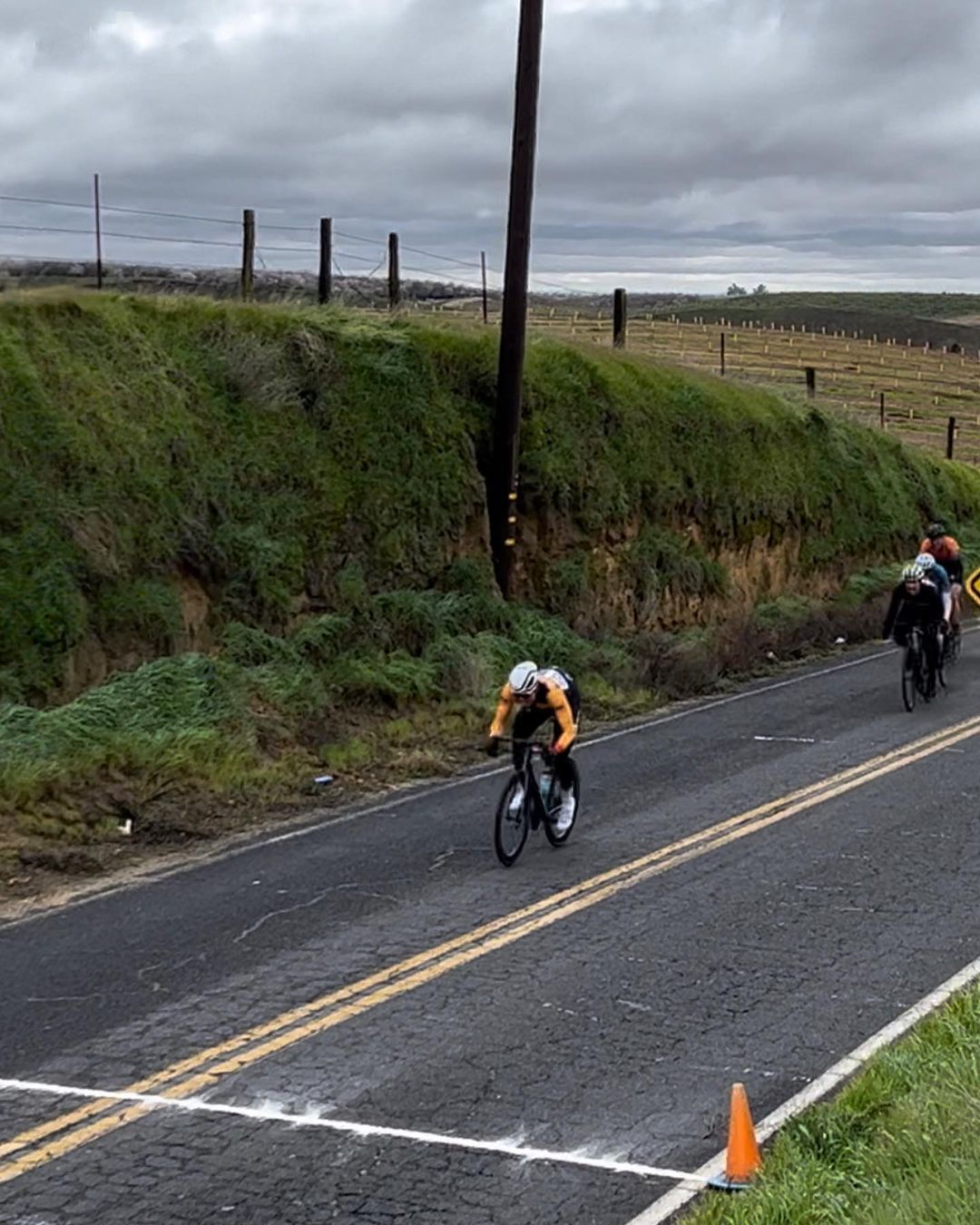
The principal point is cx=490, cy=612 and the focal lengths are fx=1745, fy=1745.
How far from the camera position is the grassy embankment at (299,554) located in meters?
14.4

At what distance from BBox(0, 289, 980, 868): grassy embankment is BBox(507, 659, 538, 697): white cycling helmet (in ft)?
9.32

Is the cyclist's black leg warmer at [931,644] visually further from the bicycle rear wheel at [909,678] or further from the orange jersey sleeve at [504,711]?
the orange jersey sleeve at [504,711]

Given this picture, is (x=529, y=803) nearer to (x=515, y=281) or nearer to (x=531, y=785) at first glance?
(x=531, y=785)

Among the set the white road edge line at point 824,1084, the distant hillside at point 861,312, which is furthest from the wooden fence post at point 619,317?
the distant hillside at point 861,312

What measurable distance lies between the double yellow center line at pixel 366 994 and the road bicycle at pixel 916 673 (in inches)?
194

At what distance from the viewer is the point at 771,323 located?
12331 centimetres

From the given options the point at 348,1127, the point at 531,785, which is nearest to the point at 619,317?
the point at 531,785

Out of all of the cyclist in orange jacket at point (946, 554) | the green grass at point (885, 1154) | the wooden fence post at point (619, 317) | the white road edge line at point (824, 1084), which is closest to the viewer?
the green grass at point (885, 1154)

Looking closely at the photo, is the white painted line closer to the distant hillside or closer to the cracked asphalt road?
the cracked asphalt road

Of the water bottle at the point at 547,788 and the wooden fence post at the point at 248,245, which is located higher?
the wooden fence post at the point at 248,245

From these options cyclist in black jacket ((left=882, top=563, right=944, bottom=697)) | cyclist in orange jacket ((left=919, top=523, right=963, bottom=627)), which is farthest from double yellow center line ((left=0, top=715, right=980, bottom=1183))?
cyclist in orange jacket ((left=919, top=523, right=963, bottom=627))

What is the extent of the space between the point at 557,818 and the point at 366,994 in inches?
148

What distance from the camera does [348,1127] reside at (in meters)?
7.15

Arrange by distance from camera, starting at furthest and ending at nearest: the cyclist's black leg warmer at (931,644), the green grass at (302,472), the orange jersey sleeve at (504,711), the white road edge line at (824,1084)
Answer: the cyclist's black leg warmer at (931,644) < the green grass at (302,472) < the orange jersey sleeve at (504,711) < the white road edge line at (824,1084)
